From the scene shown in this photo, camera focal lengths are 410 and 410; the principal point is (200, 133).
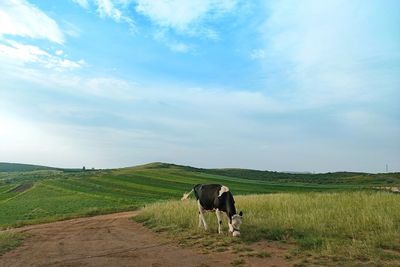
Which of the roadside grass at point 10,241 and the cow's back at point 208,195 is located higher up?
the cow's back at point 208,195

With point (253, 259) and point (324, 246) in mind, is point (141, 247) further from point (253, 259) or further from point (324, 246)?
point (324, 246)

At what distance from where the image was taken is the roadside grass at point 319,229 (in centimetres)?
1097

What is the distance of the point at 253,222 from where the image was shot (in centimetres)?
1692

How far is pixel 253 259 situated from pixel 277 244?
2.02 m

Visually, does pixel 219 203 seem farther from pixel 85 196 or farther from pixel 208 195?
pixel 85 196

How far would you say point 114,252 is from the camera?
44.5 feet

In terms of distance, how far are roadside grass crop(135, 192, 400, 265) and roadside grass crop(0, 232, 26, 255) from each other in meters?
5.96

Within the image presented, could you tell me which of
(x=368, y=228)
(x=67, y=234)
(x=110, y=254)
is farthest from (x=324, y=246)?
(x=67, y=234)

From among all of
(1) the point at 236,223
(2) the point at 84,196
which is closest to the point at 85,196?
(2) the point at 84,196

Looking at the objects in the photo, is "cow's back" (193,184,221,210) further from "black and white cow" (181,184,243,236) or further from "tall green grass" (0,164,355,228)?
"tall green grass" (0,164,355,228)

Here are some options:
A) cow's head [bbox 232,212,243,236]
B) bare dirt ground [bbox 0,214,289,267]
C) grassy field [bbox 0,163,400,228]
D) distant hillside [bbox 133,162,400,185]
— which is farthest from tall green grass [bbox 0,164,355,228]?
distant hillside [bbox 133,162,400,185]

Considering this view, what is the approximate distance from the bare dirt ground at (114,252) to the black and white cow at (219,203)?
1.94 metres

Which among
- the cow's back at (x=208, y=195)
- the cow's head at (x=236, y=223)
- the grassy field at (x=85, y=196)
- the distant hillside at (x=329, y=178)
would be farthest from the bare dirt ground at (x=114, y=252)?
the distant hillside at (x=329, y=178)

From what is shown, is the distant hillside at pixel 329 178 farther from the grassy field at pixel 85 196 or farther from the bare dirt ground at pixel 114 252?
the bare dirt ground at pixel 114 252
